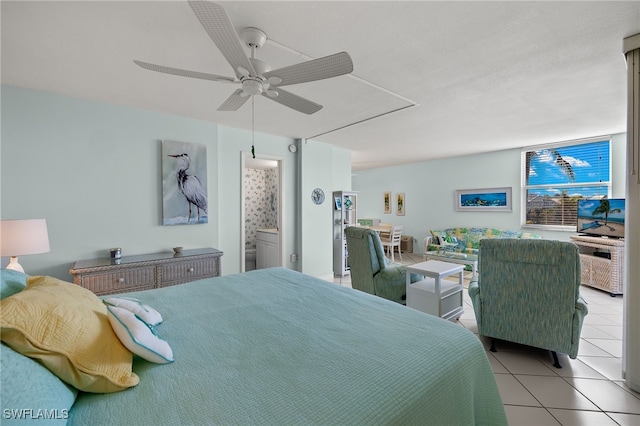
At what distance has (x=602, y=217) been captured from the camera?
4.23 meters

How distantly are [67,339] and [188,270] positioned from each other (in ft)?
7.98

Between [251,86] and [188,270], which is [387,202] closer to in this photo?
[188,270]

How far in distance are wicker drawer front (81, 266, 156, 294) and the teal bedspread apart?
144cm

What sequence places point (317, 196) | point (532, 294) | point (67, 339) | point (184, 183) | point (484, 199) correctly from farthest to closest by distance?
1. point (484, 199)
2. point (317, 196)
3. point (184, 183)
4. point (532, 294)
5. point (67, 339)

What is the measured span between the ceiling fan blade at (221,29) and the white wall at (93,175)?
2279 mm

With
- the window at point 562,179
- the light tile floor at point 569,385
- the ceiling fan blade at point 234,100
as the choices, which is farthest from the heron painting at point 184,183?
the window at point 562,179

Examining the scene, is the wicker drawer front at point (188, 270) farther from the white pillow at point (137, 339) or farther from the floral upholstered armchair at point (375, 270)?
the white pillow at point (137, 339)

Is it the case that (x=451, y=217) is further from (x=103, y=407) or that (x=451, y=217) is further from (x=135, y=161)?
Result: (x=103, y=407)

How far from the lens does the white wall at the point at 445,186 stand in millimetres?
5559

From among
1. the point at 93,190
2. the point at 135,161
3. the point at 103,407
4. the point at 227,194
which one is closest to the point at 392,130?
the point at 227,194

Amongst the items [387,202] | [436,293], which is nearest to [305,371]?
[436,293]

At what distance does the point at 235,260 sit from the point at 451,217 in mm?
5169

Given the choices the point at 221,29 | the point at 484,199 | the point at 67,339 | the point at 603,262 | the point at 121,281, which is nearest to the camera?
the point at 67,339

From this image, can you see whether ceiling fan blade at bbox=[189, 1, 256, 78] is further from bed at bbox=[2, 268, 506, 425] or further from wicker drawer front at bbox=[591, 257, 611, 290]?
wicker drawer front at bbox=[591, 257, 611, 290]
